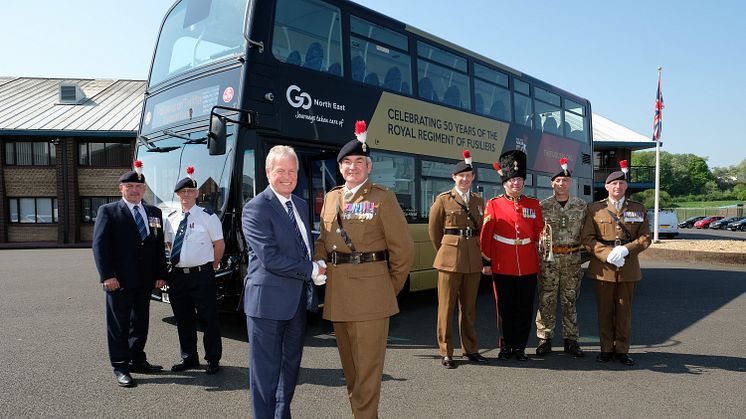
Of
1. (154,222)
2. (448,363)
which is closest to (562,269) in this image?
(448,363)

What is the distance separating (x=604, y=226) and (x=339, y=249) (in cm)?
319

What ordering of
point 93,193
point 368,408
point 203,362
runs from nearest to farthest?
point 368,408 → point 203,362 → point 93,193

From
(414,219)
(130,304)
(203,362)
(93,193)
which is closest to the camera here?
(130,304)

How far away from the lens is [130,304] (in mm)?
4422

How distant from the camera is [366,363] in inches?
121

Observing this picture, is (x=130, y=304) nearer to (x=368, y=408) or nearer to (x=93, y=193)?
(x=368, y=408)

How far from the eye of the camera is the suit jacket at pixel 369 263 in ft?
10.2

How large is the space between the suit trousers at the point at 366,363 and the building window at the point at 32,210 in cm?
2687

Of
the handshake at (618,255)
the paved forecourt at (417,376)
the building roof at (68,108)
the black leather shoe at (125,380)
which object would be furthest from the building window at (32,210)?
the handshake at (618,255)

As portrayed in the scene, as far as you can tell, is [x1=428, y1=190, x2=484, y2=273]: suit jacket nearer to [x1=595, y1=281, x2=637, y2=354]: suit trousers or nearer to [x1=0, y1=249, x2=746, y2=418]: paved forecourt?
[x1=0, y1=249, x2=746, y2=418]: paved forecourt

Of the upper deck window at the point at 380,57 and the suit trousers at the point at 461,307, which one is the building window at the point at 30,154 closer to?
the upper deck window at the point at 380,57

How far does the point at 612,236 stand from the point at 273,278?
367 centimetres

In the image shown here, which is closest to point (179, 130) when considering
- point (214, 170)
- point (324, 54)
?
point (214, 170)

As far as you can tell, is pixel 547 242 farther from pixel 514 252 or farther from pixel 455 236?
pixel 455 236
